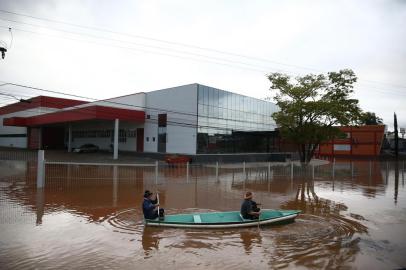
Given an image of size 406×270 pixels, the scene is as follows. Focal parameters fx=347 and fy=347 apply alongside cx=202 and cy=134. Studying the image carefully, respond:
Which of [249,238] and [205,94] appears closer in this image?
[249,238]

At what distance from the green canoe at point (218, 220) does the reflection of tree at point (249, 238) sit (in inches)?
14.2

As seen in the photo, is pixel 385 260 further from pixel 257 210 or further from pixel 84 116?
pixel 84 116

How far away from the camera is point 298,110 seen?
30.1 m

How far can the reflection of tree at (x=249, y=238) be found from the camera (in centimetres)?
889

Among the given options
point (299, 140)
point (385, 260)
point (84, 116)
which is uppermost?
point (84, 116)

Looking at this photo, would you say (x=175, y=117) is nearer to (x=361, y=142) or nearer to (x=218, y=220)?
(x=218, y=220)

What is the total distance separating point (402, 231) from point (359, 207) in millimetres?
3861

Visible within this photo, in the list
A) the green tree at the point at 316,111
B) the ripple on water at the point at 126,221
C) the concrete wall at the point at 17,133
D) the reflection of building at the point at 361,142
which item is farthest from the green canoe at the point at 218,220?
the concrete wall at the point at 17,133

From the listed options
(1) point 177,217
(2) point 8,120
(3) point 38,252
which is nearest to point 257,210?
(1) point 177,217

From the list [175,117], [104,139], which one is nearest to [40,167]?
[175,117]

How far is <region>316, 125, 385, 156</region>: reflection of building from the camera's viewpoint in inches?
2265

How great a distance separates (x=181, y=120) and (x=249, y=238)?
2757cm

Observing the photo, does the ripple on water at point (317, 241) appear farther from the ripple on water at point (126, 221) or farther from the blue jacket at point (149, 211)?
the ripple on water at point (126, 221)

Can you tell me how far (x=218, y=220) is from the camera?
36.0 ft
